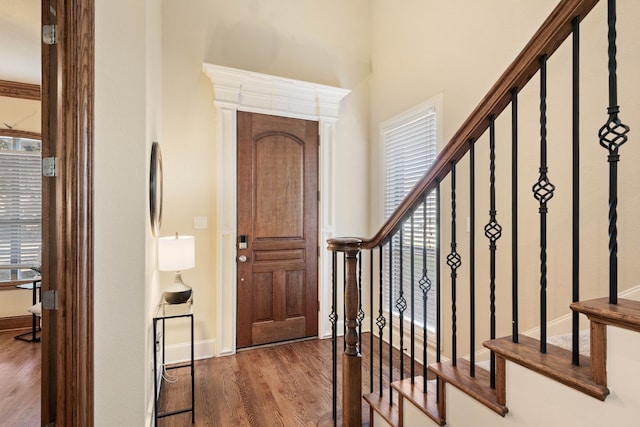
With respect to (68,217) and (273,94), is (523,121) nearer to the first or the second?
(273,94)

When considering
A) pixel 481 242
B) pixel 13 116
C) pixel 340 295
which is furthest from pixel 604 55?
pixel 13 116

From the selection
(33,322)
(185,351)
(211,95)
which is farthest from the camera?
(33,322)

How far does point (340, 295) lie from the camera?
365 centimetres

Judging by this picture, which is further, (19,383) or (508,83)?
(19,383)

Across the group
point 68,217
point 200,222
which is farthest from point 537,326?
point 200,222

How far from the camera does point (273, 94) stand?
3.30 metres

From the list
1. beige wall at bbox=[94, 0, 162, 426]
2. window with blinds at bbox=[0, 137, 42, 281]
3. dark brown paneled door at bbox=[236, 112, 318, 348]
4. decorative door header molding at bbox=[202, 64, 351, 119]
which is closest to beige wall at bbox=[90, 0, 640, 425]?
beige wall at bbox=[94, 0, 162, 426]

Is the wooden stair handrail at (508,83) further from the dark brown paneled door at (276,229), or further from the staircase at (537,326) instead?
the dark brown paneled door at (276,229)

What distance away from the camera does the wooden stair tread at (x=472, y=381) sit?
3.59 feet

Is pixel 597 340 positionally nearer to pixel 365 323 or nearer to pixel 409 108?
pixel 409 108

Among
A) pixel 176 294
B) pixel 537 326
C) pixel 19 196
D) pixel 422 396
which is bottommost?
pixel 422 396

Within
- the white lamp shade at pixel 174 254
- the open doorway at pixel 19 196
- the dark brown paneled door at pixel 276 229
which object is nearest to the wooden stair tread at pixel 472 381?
the white lamp shade at pixel 174 254

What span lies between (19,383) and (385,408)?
2.91 metres

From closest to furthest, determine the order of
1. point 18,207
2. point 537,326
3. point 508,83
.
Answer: point 508,83 → point 537,326 → point 18,207
